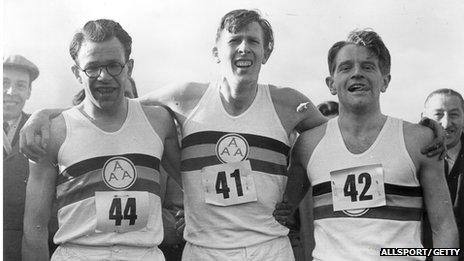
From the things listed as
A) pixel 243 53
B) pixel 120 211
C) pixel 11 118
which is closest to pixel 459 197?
pixel 243 53

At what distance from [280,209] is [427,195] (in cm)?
60

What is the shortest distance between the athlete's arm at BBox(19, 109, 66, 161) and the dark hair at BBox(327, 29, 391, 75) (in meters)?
1.25

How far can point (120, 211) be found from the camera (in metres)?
2.20

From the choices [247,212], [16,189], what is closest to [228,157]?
[247,212]

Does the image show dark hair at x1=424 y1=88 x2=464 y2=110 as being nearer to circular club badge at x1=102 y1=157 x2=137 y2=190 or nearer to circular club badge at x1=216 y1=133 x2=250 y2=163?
circular club badge at x1=216 y1=133 x2=250 y2=163

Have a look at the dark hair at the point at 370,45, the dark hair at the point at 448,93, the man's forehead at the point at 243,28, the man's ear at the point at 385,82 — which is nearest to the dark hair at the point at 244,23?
the man's forehead at the point at 243,28

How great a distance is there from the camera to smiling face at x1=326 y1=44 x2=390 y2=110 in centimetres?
240

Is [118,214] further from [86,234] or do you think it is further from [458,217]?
[458,217]

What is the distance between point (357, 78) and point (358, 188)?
47 centimetres

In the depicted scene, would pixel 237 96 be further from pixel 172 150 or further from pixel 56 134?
pixel 56 134

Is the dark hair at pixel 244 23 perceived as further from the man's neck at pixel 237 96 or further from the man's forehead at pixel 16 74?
the man's forehead at pixel 16 74

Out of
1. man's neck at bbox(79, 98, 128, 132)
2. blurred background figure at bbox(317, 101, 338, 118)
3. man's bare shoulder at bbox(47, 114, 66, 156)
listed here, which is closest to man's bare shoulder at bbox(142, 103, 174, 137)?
man's neck at bbox(79, 98, 128, 132)

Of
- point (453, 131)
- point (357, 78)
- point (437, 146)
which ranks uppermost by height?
point (357, 78)

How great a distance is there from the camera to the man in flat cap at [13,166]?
2.65m
